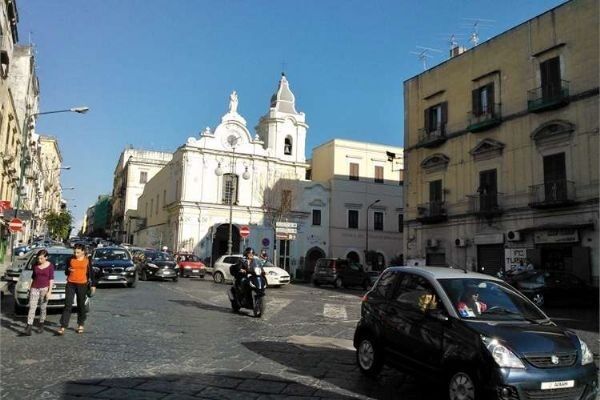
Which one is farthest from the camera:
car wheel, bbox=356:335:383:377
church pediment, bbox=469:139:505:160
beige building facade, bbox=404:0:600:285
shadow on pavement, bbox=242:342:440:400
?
church pediment, bbox=469:139:505:160

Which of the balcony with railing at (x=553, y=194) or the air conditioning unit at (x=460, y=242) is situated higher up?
the balcony with railing at (x=553, y=194)

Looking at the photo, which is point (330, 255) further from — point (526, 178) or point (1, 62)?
point (1, 62)

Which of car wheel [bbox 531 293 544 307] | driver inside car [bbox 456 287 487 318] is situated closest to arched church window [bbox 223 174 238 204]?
car wheel [bbox 531 293 544 307]

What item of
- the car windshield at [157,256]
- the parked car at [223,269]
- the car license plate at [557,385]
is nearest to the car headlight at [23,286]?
the car license plate at [557,385]

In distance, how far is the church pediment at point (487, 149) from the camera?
27.6 meters

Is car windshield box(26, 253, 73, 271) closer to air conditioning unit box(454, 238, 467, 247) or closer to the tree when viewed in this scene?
air conditioning unit box(454, 238, 467, 247)

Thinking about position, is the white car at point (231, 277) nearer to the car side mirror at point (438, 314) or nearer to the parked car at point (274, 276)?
the parked car at point (274, 276)

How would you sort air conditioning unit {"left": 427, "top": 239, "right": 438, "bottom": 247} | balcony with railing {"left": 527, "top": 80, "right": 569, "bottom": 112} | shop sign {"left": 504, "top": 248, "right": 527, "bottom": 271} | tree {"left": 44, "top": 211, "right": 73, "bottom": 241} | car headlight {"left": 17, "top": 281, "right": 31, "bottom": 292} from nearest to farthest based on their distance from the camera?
car headlight {"left": 17, "top": 281, "right": 31, "bottom": 292}
balcony with railing {"left": 527, "top": 80, "right": 569, "bottom": 112}
shop sign {"left": 504, "top": 248, "right": 527, "bottom": 271}
air conditioning unit {"left": 427, "top": 239, "right": 438, "bottom": 247}
tree {"left": 44, "top": 211, "right": 73, "bottom": 241}

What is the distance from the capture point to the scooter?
1390 centimetres

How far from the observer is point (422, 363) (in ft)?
20.6

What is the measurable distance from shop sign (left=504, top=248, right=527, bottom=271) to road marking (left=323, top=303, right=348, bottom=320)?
1200 cm

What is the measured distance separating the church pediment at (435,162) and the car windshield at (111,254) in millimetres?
18699

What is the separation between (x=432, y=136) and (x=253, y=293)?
21.3m

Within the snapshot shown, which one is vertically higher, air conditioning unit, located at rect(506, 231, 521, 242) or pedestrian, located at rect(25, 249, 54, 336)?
air conditioning unit, located at rect(506, 231, 521, 242)
